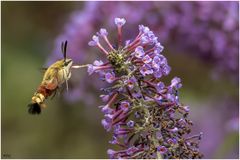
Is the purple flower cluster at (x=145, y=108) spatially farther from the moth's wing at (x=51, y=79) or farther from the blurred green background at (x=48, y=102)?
the blurred green background at (x=48, y=102)

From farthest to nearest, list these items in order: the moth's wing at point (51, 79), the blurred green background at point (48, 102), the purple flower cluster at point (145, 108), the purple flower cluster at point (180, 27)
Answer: the blurred green background at point (48, 102)
the purple flower cluster at point (180, 27)
the moth's wing at point (51, 79)
the purple flower cluster at point (145, 108)

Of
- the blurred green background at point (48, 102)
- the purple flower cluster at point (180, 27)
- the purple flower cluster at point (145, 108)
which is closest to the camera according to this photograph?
the purple flower cluster at point (145, 108)

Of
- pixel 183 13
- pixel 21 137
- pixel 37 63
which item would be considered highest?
pixel 37 63

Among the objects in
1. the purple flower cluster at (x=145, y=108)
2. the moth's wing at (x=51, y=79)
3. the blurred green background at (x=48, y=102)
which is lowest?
the purple flower cluster at (x=145, y=108)

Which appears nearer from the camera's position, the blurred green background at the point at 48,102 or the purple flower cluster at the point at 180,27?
the purple flower cluster at the point at 180,27

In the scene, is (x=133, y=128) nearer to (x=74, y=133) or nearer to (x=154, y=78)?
(x=154, y=78)

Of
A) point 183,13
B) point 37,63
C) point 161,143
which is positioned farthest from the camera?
point 37,63

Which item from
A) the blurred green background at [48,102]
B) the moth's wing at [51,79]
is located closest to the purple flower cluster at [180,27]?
the blurred green background at [48,102]

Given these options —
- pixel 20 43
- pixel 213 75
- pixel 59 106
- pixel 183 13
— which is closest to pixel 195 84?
pixel 213 75
